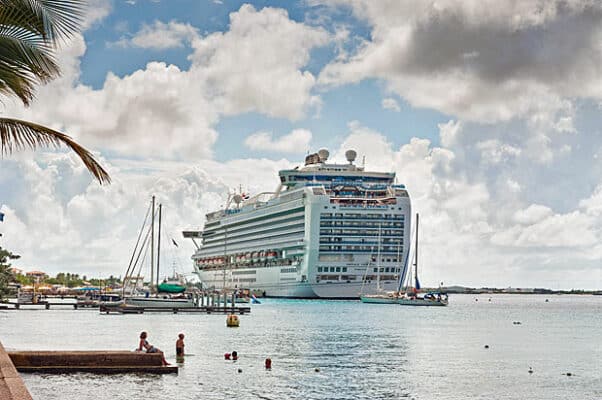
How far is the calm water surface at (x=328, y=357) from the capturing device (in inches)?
1079

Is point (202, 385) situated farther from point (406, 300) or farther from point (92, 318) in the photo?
point (406, 300)

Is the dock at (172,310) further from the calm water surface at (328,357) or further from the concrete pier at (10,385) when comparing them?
the concrete pier at (10,385)

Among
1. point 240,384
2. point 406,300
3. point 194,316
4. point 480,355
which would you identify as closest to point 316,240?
point 406,300

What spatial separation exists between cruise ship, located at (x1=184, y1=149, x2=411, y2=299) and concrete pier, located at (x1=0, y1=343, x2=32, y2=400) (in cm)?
9123

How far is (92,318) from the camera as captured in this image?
74.6 meters

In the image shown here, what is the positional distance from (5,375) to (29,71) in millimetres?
5246

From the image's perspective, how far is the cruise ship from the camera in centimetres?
11050

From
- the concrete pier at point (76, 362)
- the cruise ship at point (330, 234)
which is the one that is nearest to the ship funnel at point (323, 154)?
the cruise ship at point (330, 234)

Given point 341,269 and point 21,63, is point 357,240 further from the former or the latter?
point 21,63

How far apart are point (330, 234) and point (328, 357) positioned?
230 feet

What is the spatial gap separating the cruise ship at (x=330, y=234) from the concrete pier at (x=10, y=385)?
299 ft

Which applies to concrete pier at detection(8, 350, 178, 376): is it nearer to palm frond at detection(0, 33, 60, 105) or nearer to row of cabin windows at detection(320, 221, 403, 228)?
palm frond at detection(0, 33, 60, 105)

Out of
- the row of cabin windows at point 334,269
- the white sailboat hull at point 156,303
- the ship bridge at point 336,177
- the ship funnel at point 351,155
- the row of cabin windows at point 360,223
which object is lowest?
the white sailboat hull at point 156,303

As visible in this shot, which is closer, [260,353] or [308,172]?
[260,353]
